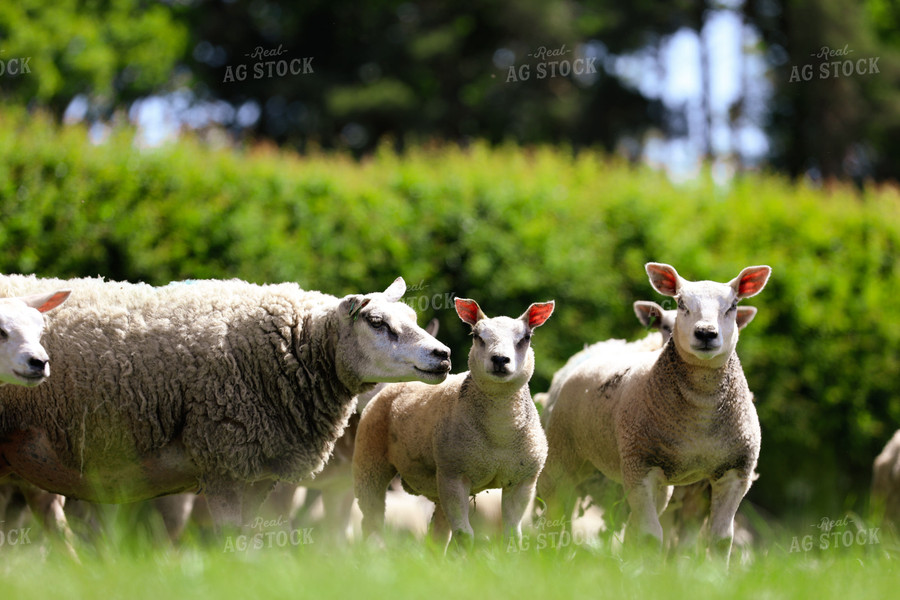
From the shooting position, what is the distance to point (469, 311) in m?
5.35

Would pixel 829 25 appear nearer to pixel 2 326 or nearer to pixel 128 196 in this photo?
pixel 128 196

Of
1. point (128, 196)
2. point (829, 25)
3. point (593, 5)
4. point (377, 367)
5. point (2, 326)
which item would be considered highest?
point (593, 5)

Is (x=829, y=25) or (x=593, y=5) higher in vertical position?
(x=593, y=5)

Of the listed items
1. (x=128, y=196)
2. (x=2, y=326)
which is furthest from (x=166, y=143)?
(x=2, y=326)

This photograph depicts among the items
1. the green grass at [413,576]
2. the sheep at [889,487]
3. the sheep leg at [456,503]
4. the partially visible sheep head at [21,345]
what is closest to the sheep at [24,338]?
the partially visible sheep head at [21,345]

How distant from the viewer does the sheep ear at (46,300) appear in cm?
477

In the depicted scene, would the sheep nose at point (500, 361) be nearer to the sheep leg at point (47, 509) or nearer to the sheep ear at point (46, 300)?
the sheep ear at point (46, 300)

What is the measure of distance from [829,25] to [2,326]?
2052cm

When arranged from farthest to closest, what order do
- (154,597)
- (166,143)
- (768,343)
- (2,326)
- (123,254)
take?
1. (768,343)
2. (166,143)
3. (123,254)
4. (2,326)
5. (154,597)

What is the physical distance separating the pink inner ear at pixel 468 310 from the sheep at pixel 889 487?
3525mm

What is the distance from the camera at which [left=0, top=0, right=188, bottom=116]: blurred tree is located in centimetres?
2341

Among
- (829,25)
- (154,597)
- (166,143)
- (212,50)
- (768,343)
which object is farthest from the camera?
(212,50)

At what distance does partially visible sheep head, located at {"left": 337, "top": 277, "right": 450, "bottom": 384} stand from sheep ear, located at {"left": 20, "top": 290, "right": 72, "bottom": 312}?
139cm

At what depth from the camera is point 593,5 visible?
86.8ft
